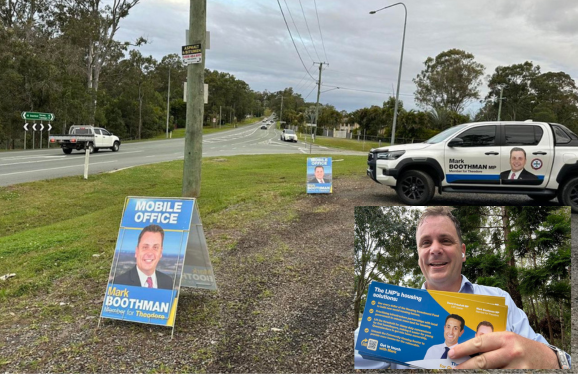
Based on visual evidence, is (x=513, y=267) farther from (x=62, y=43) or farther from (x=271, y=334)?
(x=62, y=43)

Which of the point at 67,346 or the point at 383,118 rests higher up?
the point at 383,118

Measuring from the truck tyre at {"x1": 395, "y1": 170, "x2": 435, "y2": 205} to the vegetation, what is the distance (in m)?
5.58

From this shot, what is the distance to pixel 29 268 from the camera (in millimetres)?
5805

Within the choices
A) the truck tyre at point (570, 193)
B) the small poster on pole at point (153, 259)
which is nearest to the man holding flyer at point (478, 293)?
the small poster on pole at point (153, 259)

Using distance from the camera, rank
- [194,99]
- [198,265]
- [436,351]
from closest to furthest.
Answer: [436,351] < [198,265] < [194,99]

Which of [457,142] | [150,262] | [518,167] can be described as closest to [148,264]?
[150,262]

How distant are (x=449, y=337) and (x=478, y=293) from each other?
33cm

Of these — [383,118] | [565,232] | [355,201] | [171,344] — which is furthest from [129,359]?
[383,118]

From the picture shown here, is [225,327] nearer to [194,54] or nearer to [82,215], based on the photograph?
[194,54]

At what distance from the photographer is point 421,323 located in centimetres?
279

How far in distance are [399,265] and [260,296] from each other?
2.23 metres

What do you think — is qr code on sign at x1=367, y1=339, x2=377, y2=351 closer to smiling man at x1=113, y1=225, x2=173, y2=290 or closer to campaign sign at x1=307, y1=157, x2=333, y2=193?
smiling man at x1=113, y1=225, x2=173, y2=290

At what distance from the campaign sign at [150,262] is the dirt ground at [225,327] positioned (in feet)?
0.57

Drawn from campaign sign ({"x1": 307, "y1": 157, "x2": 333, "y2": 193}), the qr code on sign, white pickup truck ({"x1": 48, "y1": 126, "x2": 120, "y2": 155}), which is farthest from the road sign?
white pickup truck ({"x1": 48, "y1": 126, "x2": 120, "y2": 155})
